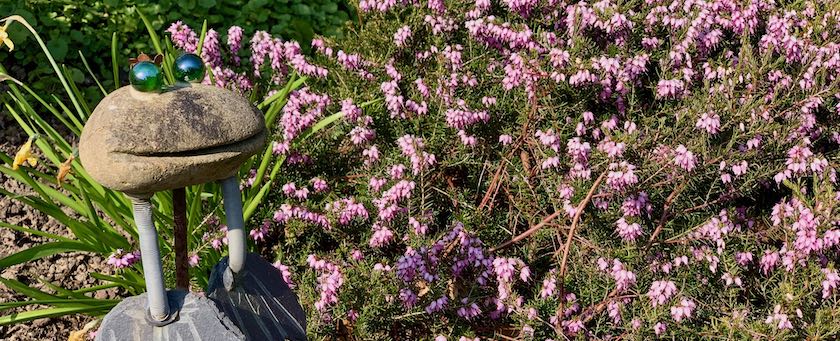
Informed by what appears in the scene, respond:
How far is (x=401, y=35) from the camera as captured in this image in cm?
327

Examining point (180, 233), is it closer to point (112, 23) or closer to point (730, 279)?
point (730, 279)

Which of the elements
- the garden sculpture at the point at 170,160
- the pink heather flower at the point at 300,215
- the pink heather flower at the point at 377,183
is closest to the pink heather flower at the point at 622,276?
the pink heather flower at the point at 377,183

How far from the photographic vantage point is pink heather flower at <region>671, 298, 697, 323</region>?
2.68m

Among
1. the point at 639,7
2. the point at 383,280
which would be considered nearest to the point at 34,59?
the point at 383,280

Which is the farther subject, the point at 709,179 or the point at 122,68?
the point at 122,68

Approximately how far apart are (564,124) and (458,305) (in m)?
0.73

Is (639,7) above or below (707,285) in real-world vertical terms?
above

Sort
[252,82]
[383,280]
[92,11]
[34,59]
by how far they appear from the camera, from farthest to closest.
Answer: [92,11], [34,59], [252,82], [383,280]

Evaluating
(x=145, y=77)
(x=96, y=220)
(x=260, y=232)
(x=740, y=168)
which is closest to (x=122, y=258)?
(x=96, y=220)

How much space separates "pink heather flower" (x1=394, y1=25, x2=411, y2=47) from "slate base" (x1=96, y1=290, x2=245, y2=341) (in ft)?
5.80

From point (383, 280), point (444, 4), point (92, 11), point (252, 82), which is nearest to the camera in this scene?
point (383, 280)

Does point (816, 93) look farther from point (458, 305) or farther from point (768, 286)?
point (458, 305)

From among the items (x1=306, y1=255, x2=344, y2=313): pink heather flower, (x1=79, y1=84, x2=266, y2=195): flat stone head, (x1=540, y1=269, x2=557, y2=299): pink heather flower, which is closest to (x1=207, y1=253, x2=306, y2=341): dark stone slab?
(x1=79, y1=84, x2=266, y2=195): flat stone head

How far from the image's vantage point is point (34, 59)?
4.23 m
